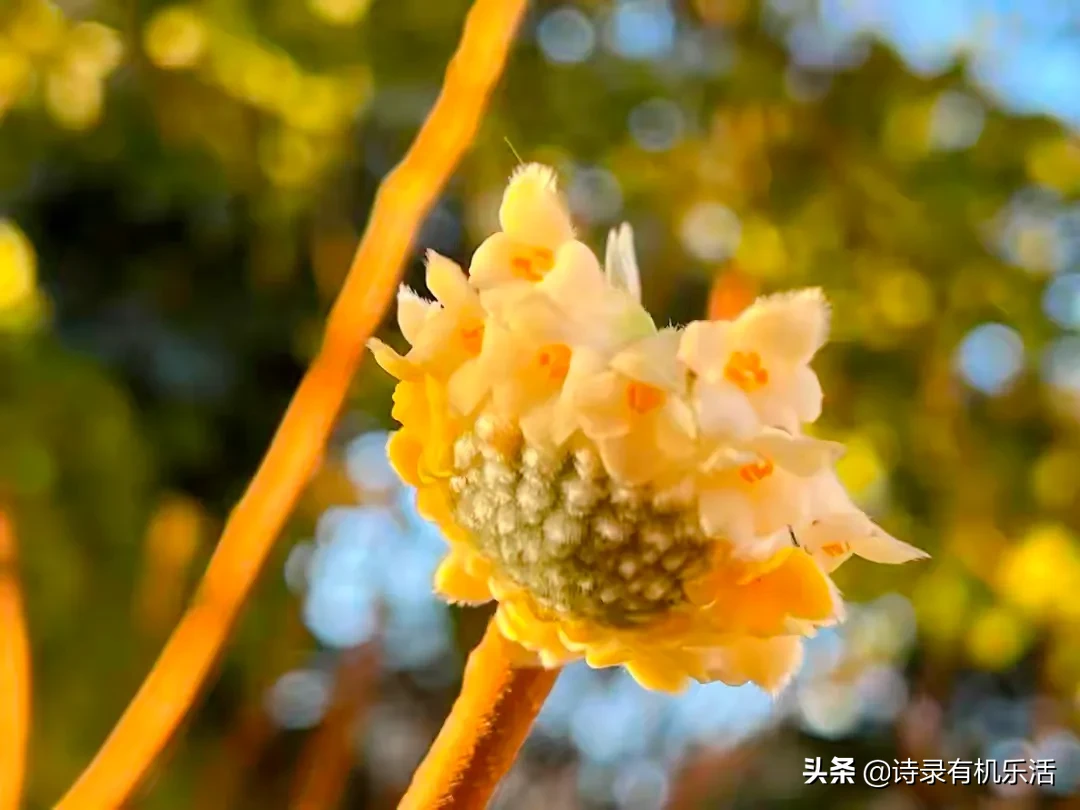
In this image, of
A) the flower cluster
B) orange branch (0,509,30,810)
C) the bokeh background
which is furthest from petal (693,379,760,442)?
the bokeh background

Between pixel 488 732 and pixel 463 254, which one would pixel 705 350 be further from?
pixel 463 254

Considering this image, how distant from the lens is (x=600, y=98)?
456 mm

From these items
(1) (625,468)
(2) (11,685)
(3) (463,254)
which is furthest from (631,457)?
(3) (463,254)

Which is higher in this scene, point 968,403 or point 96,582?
point 968,403

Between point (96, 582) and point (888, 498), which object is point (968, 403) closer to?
point (888, 498)

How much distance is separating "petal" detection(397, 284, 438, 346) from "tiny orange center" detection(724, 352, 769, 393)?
0.03m

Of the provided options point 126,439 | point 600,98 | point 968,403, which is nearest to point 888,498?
point 968,403

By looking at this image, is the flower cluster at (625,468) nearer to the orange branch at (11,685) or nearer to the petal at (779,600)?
the petal at (779,600)

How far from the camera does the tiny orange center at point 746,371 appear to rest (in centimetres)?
12

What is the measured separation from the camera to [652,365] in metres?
0.11

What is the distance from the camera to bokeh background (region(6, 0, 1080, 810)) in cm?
42

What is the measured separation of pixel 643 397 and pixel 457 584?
1.4 inches

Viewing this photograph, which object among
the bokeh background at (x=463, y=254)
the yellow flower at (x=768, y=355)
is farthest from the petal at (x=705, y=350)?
the bokeh background at (x=463, y=254)

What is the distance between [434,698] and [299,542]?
0.11 metres
